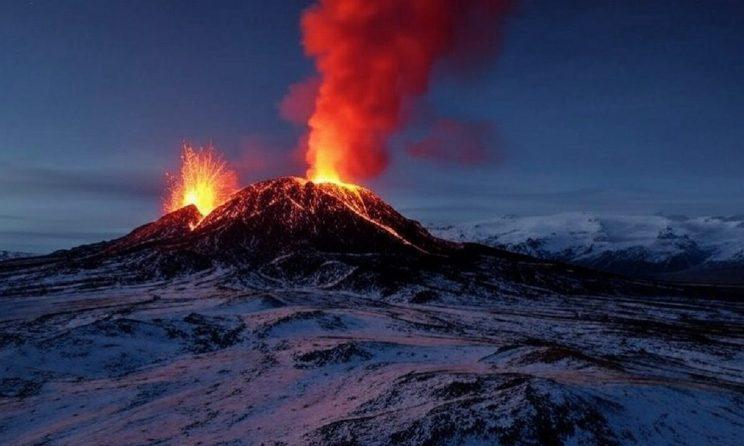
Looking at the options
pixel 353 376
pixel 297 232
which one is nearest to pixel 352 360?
pixel 353 376

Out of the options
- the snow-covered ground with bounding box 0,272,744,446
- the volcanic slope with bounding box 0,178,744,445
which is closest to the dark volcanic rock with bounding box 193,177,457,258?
the volcanic slope with bounding box 0,178,744,445

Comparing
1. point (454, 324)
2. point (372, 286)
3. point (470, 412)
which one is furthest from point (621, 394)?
point (372, 286)

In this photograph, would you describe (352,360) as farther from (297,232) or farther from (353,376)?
(297,232)

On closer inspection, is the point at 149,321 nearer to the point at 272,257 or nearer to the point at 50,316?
the point at 50,316

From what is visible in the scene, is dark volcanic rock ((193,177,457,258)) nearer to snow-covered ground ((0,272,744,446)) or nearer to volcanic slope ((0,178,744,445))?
volcanic slope ((0,178,744,445))

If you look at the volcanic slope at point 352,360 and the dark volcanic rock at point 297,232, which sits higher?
the dark volcanic rock at point 297,232

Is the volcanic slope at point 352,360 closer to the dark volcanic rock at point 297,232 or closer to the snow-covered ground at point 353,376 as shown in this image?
the snow-covered ground at point 353,376

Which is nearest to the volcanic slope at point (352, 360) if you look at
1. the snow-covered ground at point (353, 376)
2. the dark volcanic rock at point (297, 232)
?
Answer: the snow-covered ground at point (353, 376)
